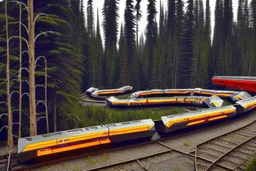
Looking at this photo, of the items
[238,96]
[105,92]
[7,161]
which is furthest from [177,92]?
[7,161]

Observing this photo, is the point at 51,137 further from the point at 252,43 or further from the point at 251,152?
the point at 252,43

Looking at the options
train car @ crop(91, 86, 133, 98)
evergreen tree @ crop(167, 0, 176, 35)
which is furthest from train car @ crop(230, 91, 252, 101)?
evergreen tree @ crop(167, 0, 176, 35)

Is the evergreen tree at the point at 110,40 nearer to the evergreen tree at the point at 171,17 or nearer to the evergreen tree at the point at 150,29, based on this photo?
the evergreen tree at the point at 150,29

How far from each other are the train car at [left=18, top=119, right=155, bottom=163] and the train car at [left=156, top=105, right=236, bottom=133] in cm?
99

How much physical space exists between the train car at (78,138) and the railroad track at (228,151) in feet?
9.88

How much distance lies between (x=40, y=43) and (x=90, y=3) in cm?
3660

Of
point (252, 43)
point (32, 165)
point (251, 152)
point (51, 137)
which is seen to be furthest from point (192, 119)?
point (252, 43)

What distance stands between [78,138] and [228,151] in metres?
7.09

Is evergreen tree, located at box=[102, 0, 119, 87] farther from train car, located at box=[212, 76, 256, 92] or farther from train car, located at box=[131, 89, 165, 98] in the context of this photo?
train car, located at box=[212, 76, 256, 92]

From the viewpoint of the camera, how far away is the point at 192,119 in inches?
477

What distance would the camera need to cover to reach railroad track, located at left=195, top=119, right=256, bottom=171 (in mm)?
8055

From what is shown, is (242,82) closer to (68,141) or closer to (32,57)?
(68,141)

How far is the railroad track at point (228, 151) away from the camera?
805cm

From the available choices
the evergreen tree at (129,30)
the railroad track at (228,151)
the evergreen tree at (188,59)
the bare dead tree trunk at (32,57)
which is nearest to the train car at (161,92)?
the evergreen tree at (188,59)
